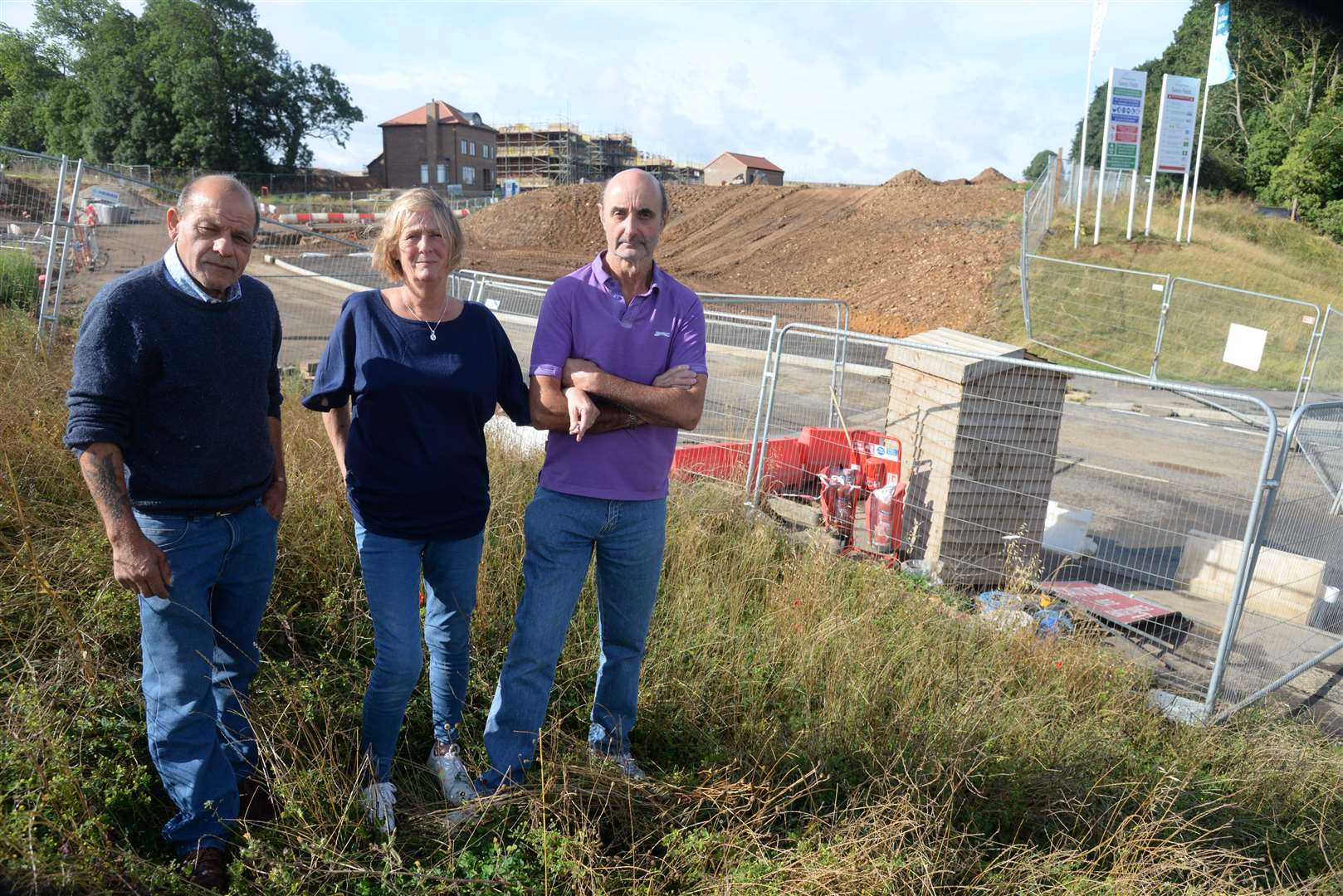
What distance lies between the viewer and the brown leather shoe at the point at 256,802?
2.75m

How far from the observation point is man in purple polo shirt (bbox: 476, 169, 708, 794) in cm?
294

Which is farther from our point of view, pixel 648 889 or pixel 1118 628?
pixel 1118 628

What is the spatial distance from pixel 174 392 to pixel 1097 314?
19.6 metres

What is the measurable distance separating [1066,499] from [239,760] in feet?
24.7

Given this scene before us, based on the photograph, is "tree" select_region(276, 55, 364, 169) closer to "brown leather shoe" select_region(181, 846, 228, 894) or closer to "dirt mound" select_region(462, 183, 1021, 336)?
"dirt mound" select_region(462, 183, 1021, 336)

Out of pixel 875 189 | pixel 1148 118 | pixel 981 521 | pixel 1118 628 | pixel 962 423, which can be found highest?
pixel 1148 118

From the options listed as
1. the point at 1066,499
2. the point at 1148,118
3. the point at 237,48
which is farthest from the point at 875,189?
the point at 237,48

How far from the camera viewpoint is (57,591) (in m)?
3.56

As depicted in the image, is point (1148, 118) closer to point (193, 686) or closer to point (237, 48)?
point (193, 686)

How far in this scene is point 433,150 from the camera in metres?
79.5

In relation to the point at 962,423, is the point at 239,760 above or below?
below

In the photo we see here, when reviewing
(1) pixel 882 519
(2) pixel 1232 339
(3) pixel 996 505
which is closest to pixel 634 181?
(1) pixel 882 519

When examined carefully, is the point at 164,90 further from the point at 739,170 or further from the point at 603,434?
the point at 603,434

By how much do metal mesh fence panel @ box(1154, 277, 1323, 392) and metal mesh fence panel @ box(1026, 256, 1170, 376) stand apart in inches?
16.5
